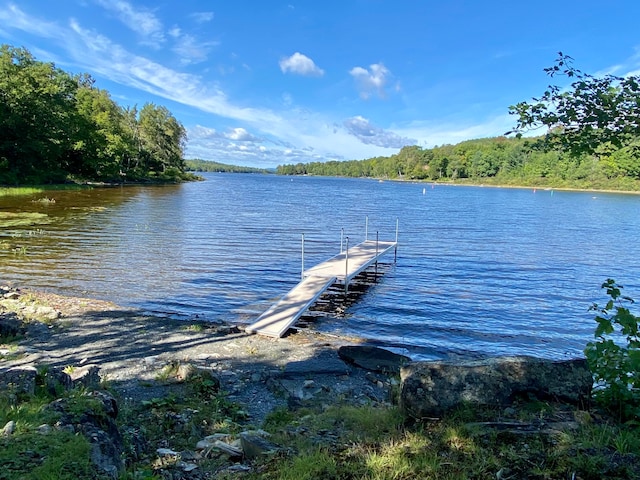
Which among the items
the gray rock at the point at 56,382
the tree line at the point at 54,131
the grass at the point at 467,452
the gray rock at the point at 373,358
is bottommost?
the gray rock at the point at 373,358

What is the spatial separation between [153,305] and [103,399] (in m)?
9.13

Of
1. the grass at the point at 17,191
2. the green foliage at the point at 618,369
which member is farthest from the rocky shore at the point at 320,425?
the grass at the point at 17,191

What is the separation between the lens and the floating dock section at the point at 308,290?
1083 centimetres

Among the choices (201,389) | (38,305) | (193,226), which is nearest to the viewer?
(201,389)

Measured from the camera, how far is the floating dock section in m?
10.8

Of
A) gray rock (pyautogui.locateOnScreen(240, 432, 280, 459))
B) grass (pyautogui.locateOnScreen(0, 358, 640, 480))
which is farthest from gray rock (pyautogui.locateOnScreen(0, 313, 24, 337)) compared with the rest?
gray rock (pyautogui.locateOnScreen(240, 432, 280, 459))

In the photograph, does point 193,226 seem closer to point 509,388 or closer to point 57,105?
point 509,388

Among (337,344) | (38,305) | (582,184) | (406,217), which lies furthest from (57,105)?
(582,184)

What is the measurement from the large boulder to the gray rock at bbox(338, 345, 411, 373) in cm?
445

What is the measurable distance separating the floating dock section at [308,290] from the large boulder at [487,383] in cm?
659

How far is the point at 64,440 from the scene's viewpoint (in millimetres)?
3148

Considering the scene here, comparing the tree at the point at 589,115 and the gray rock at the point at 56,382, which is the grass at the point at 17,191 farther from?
the tree at the point at 589,115

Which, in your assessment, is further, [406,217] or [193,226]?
[406,217]

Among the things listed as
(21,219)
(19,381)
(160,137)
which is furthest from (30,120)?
(19,381)
